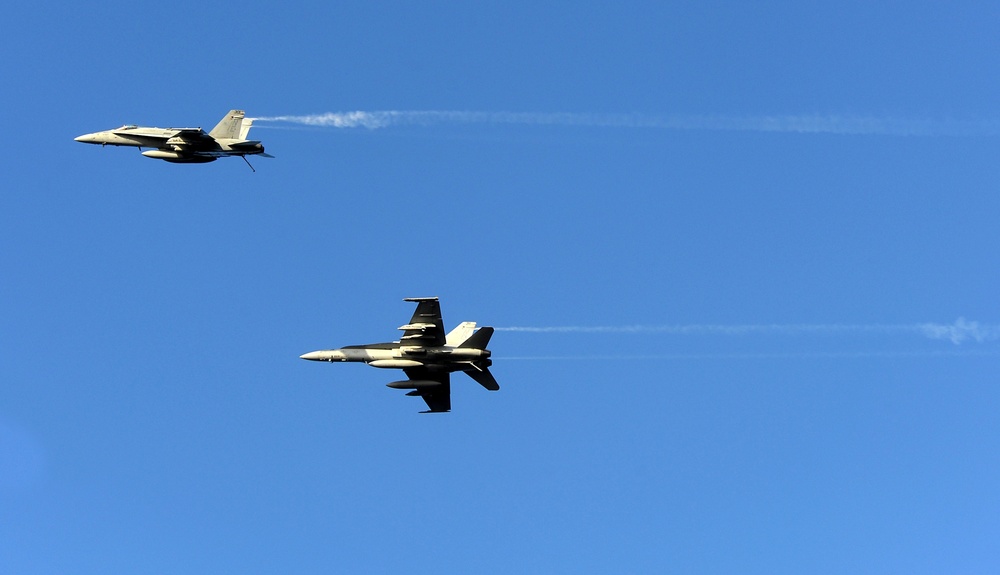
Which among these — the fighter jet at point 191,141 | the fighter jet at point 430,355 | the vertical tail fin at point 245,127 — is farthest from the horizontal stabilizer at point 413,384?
the vertical tail fin at point 245,127

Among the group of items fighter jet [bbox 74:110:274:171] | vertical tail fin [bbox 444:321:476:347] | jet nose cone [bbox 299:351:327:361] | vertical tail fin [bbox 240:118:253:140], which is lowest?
jet nose cone [bbox 299:351:327:361]

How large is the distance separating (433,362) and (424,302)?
3682mm

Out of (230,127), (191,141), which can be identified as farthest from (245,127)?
(191,141)

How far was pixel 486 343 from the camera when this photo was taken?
2110 inches

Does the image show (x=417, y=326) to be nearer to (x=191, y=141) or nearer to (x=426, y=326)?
(x=426, y=326)

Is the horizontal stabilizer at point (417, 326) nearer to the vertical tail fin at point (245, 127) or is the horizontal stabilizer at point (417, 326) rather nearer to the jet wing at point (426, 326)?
the jet wing at point (426, 326)

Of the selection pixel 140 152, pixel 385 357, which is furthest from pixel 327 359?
pixel 140 152

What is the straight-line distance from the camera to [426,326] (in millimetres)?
52812

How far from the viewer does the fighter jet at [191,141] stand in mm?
58531

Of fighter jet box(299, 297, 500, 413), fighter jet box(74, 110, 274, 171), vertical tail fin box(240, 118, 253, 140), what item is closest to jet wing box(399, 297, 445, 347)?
fighter jet box(299, 297, 500, 413)

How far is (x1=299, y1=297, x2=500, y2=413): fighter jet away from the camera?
53.0 metres

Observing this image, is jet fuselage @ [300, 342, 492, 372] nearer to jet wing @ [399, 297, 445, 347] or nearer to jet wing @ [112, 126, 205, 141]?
jet wing @ [399, 297, 445, 347]

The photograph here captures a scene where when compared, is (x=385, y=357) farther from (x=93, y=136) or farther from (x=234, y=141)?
(x=93, y=136)

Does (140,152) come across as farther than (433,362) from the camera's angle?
Yes
